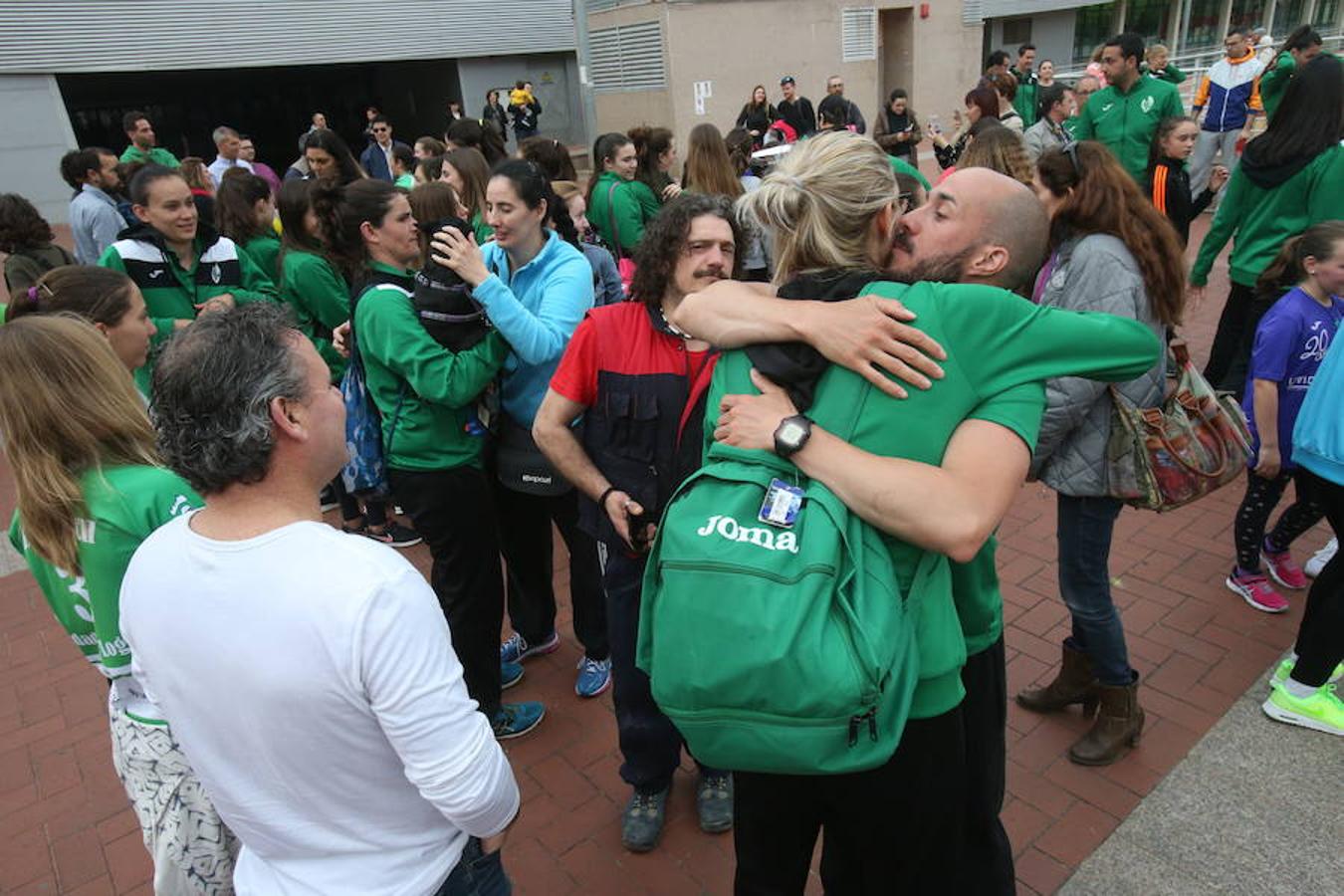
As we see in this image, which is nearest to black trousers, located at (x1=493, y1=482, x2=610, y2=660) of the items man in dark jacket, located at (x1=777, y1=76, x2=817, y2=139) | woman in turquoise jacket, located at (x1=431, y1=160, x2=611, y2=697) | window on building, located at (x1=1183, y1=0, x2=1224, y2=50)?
woman in turquoise jacket, located at (x1=431, y1=160, x2=611, y2=697)

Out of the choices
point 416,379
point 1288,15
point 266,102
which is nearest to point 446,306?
point 416,379

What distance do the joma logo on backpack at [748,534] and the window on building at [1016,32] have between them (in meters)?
27.9

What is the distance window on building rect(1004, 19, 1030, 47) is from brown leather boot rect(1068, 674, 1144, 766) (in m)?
26.5

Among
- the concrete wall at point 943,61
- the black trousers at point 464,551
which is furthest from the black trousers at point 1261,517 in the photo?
the concrete wall at point 943,61

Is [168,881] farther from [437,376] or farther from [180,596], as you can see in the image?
[437,376]

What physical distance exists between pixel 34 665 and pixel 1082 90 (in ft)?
40.3

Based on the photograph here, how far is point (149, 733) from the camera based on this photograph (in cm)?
192

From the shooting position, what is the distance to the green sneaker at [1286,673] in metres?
3.16

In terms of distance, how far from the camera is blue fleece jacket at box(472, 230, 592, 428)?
2.80 metres

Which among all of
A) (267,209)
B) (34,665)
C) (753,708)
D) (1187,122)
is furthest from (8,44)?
(753,708)

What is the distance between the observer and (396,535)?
5.14 meters

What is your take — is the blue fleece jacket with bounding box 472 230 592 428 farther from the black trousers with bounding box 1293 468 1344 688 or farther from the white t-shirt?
the black trousers with bounding box 1293 468 1344 688

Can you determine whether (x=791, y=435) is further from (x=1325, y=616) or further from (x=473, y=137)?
(x=473, y=137)

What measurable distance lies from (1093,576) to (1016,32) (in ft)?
88.3
